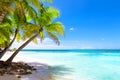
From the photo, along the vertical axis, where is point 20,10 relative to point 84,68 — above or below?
above

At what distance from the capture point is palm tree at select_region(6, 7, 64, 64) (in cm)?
1254

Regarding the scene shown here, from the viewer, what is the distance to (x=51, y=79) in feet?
29.9

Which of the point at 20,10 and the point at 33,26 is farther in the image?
the point at 33,26

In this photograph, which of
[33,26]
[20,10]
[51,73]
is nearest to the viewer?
[20,10]

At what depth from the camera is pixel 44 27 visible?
13398mm

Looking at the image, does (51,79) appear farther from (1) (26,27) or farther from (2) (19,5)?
(1) (26,27)

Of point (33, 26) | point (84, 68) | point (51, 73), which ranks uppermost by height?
point (33, 26)

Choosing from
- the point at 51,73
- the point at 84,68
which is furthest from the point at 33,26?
the point at 84,68

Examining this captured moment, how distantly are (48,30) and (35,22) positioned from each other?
118 centimetres

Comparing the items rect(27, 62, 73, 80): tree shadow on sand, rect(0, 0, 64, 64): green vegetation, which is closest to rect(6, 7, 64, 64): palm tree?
rect(0, 0, 64, 64): green vegetation

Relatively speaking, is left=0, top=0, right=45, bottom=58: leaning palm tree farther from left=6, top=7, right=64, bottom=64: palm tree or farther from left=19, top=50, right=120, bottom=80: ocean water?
left=19, top=50, right=120, bottom=80: ocean water

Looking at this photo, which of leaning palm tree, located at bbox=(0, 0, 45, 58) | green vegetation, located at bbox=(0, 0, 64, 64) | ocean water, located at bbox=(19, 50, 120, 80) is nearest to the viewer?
leaning palm tree, located at bbox=(0, 0, 45, 58)

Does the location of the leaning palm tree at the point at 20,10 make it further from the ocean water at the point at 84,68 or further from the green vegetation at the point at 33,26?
the ocean water at the point at 84,68

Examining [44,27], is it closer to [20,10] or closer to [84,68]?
[84,68]
